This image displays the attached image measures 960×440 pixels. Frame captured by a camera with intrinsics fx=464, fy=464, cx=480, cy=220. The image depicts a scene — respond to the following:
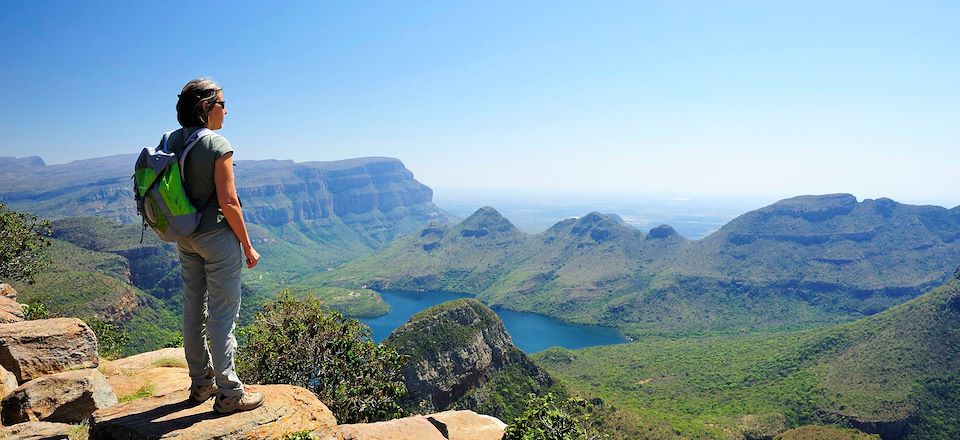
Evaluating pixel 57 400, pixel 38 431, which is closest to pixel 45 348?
pixel 57 400

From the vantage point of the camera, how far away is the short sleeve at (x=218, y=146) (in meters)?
5.73

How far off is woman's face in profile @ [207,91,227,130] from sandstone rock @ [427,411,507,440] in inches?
359

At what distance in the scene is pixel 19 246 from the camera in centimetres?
2519

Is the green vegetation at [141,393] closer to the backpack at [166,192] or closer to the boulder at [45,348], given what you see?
the boulder at [45,348]

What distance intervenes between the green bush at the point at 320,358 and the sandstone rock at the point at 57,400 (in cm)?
499

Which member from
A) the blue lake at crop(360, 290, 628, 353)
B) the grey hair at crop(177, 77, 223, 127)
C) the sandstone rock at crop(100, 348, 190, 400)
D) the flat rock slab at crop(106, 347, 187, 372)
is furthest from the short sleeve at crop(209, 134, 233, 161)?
the blue lake at crop(360, 290, 628, 353)

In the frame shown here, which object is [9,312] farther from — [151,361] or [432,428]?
[432,428]

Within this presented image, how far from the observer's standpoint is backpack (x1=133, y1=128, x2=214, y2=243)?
18.4 feet

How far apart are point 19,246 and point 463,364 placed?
162 feet

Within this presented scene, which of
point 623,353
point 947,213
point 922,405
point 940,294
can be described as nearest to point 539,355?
point 623,353

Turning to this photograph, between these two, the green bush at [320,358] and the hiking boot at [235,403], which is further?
the green bush at [320,358]

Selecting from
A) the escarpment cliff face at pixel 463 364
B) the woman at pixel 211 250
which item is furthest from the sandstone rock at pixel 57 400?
the escarpment cliff face at pixel 463 364

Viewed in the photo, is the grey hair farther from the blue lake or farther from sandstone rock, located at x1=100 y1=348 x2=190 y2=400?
the blue lake

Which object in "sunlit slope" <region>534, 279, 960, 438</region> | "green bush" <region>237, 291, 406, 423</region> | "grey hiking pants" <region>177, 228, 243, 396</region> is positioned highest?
"grey hiking pants" <region>177, 228, 243, 396</region>
